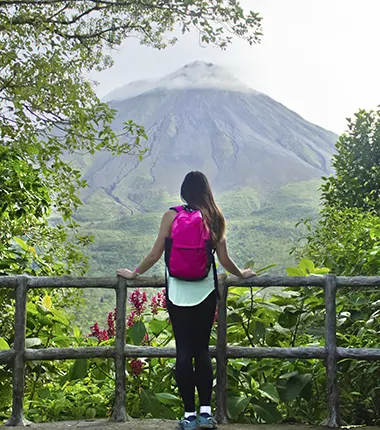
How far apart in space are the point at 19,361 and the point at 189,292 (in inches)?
49.0

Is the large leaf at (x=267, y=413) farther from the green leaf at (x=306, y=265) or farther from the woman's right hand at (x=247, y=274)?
the green leaf at (x=306, y=265)

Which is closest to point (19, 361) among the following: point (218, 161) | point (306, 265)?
point (306, 265)

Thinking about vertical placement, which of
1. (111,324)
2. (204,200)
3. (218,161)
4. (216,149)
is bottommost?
(111,324)

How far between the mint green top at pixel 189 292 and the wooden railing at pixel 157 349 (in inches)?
11.8

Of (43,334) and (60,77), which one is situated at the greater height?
(60,77)

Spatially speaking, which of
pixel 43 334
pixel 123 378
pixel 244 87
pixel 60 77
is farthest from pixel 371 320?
pixel 244 87

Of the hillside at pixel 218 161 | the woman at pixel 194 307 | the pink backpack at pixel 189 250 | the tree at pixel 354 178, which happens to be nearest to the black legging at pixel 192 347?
the woman at pixel 194 307

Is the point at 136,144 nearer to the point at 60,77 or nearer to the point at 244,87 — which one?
the point at 60,77

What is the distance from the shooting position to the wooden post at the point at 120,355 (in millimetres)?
4203

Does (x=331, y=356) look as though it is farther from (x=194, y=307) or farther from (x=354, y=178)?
(x=354, y=178)

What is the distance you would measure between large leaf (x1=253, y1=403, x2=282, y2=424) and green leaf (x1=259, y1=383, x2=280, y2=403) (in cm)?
7

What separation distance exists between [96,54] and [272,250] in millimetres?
87002

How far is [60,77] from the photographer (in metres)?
6.50

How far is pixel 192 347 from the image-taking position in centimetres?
386
